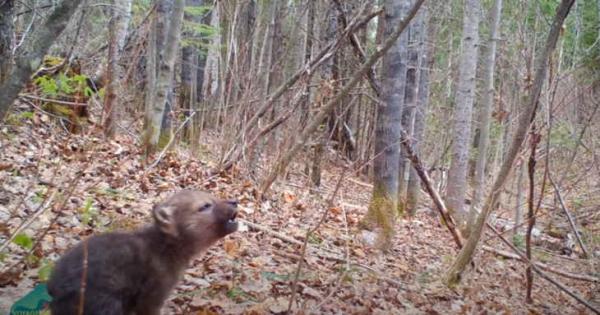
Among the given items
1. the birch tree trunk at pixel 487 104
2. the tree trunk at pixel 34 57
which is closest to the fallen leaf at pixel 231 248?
the tree trunk at pixel 34 57

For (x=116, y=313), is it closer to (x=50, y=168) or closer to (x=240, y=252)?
(x=240, y=252)

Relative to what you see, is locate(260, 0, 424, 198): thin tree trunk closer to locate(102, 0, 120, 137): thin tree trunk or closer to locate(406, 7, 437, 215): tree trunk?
locate(406, 7, 437, 215): tree trunk

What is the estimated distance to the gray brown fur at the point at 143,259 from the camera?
310 cm

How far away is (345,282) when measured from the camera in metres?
5.44

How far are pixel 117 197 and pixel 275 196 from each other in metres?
2.83

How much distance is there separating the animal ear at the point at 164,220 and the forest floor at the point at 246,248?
58cm

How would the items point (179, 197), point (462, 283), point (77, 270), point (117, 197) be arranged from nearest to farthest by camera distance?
point (77, 270), point (179, 197), point (462, 283), point (117, 197)

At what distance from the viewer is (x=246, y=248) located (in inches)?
233

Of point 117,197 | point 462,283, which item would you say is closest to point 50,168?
point 117,197

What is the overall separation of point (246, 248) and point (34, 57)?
3.44 metres

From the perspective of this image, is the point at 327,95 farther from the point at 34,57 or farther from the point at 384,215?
the point at 34,57

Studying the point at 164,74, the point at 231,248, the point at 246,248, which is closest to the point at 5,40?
the point at 231,248

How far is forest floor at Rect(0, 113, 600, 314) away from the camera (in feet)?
14.5

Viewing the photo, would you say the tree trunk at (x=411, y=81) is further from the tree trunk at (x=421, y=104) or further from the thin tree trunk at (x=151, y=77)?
the thin tree trunk at (x=151, y=77)
